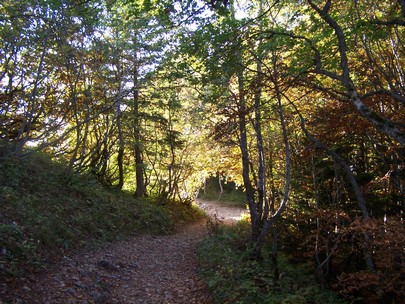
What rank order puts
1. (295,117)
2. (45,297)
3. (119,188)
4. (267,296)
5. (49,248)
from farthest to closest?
(119,188)
(295,117)
(49,248)
(267,296)
(45,297)

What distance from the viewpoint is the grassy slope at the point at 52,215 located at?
650cm

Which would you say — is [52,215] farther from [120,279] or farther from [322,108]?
[322,108]

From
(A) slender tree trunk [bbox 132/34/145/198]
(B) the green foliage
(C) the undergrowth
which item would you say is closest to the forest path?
(C) the undergrowth

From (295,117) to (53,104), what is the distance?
369 inches

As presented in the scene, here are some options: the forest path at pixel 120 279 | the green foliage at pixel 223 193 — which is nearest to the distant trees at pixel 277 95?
the forest path at pixel 120 279

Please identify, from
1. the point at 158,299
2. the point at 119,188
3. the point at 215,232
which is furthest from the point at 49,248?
the point at 119,188

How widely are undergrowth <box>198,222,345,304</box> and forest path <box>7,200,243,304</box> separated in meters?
0.39

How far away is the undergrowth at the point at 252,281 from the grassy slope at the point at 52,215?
366cm

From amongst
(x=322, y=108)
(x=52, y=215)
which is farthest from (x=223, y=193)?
(x=52, y=215)

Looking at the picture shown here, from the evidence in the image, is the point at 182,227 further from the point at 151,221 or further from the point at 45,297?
the point at 45,297

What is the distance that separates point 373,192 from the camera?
346 inches

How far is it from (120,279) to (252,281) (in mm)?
3086

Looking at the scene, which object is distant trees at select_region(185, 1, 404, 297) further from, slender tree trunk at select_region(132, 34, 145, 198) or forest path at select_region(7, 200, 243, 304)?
slender tree trunk at select_region(132, 34, 145, 198)

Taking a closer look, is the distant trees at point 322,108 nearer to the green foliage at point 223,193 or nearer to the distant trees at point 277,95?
the distant trees at point 277,95
